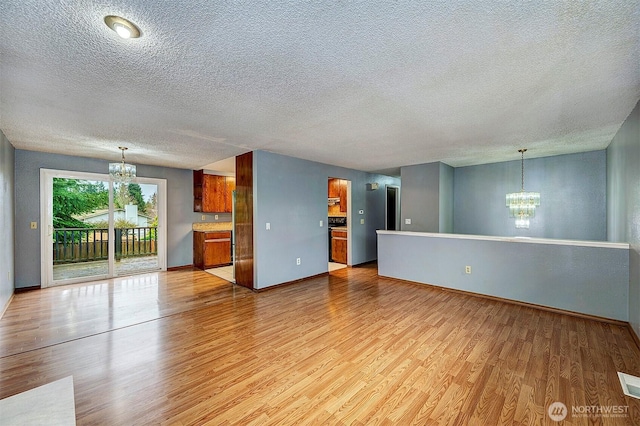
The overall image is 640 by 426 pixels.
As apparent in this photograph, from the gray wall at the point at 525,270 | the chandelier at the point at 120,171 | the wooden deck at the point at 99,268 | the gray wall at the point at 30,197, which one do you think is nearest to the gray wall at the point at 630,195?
the gray wall at the point at 525,270

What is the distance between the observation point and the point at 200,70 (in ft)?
6.28

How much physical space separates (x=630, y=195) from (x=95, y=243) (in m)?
9.30

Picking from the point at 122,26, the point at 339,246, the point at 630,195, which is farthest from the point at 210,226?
the point at 630,195

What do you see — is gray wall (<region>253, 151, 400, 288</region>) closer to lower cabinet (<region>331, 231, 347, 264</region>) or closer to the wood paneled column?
the wood paneled column

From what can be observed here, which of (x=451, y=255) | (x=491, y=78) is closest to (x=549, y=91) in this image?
(x=491, y=78)

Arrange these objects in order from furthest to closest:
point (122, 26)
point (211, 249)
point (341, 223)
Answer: point (341, 223) < point (211, 249) < point (122, 26)

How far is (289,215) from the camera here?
191 inches

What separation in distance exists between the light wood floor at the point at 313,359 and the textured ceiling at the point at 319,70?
7.89 ft

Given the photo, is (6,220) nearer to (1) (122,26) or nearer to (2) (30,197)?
(2) (30,197)

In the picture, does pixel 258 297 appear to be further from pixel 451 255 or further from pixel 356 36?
pixel 356 36

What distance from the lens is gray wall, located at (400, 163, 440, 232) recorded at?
5457 mm

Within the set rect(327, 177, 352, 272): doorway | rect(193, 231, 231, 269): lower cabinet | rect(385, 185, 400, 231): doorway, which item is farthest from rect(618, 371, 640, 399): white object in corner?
rect(193, 231, 231, 269): lower cabinet

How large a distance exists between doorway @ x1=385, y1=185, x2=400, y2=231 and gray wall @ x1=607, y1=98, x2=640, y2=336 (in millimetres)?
4454

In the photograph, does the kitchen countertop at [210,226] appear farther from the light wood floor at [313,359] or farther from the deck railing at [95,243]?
the light wood floor at [313,359]
